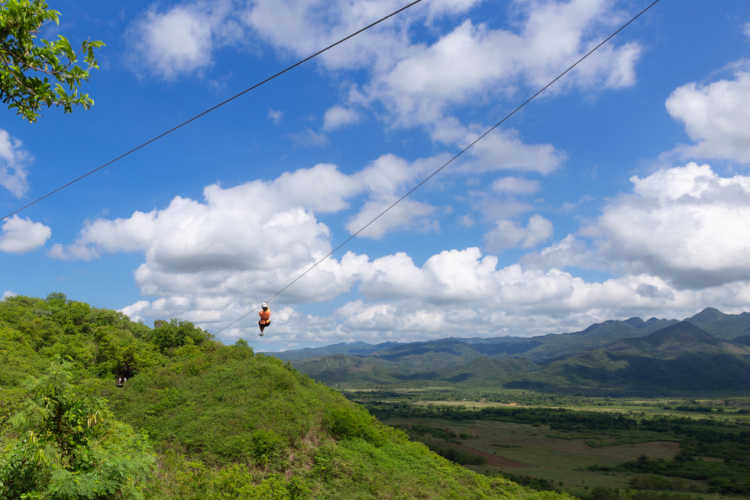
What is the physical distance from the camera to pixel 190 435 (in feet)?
113

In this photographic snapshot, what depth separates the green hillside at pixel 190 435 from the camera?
19641 millimetres

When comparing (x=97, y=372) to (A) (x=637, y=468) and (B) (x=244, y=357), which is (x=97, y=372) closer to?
(B) (x=244, y=357)

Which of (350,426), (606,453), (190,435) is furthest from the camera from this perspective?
(606,453)

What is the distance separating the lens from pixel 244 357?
52219mm

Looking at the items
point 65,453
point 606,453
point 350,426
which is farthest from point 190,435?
point 606,453

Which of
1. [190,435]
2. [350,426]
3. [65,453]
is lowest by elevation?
[350,426]

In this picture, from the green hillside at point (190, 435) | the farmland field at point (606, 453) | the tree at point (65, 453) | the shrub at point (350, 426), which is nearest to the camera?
the tree at point (65, 453)

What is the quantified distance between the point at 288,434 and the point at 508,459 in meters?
114

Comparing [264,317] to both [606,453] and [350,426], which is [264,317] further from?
[606,453]

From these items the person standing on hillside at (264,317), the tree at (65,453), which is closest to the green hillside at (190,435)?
the tree at (65,453)

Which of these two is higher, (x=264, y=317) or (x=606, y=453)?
(x=264, y=317)

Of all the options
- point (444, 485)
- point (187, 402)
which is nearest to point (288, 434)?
point (187, 402)

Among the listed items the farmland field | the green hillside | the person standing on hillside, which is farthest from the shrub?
the farmland field

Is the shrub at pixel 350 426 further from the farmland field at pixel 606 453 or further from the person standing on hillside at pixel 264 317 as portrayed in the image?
the farmland field at pixel 606 453
